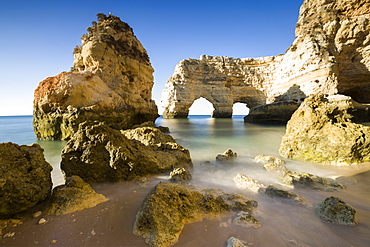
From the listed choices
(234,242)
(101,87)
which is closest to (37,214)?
(234,242)

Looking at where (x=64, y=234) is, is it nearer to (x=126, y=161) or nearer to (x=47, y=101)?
(x=126, y=161)

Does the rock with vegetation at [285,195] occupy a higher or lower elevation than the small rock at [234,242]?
lower

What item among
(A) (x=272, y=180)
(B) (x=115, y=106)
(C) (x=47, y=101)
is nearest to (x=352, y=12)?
(A) (x=272, y=180)

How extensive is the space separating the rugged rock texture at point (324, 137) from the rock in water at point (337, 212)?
303 centimetres

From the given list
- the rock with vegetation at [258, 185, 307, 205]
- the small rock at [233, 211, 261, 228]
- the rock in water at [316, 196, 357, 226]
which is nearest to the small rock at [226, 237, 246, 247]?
the small rock at [233, 211, 261, 228]

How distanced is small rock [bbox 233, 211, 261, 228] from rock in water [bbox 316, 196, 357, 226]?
873 mm

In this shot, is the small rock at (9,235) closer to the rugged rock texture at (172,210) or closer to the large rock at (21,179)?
the large rock at (21,179)

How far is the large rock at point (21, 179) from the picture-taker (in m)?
1.66

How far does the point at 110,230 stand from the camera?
1.62 meters

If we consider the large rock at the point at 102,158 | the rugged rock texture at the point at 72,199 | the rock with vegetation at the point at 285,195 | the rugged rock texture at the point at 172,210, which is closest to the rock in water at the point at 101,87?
the large rock at the point at 102,158

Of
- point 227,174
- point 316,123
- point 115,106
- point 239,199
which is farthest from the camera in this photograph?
point 115,106

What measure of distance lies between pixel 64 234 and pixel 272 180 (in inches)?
138

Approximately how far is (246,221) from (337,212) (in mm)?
1111

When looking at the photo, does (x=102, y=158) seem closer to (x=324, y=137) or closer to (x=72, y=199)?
(x=72, y=199)
